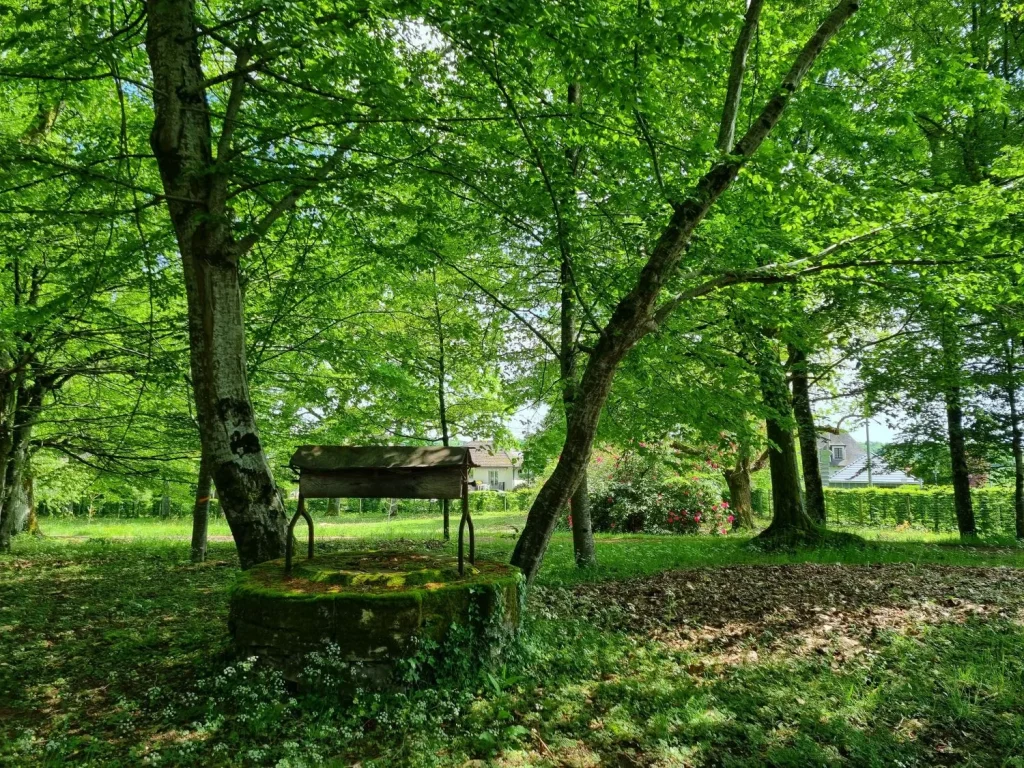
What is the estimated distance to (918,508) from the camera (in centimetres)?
2225

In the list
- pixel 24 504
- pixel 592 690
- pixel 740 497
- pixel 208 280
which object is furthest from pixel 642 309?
pixel 24 504

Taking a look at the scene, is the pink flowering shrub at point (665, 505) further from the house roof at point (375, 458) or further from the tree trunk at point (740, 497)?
the house roof at point (375, 458)

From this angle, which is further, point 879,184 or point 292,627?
point 879,184

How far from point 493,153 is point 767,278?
349 centimetres

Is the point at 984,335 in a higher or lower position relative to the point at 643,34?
lower

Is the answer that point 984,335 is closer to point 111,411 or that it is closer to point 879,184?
point 879,184

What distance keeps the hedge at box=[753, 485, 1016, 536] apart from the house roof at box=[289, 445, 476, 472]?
58.4 feet

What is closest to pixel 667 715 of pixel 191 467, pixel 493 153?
pixel 493 153

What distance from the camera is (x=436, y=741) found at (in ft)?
12.4

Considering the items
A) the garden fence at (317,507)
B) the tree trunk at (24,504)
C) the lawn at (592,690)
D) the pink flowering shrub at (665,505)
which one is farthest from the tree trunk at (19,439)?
the garden fence at (317,507)

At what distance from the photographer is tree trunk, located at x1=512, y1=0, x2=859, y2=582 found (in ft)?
18.9

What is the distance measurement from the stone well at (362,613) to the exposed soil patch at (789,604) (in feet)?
7.02

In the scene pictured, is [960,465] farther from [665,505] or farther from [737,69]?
[737,69]

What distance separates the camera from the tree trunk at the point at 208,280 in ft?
18.3
